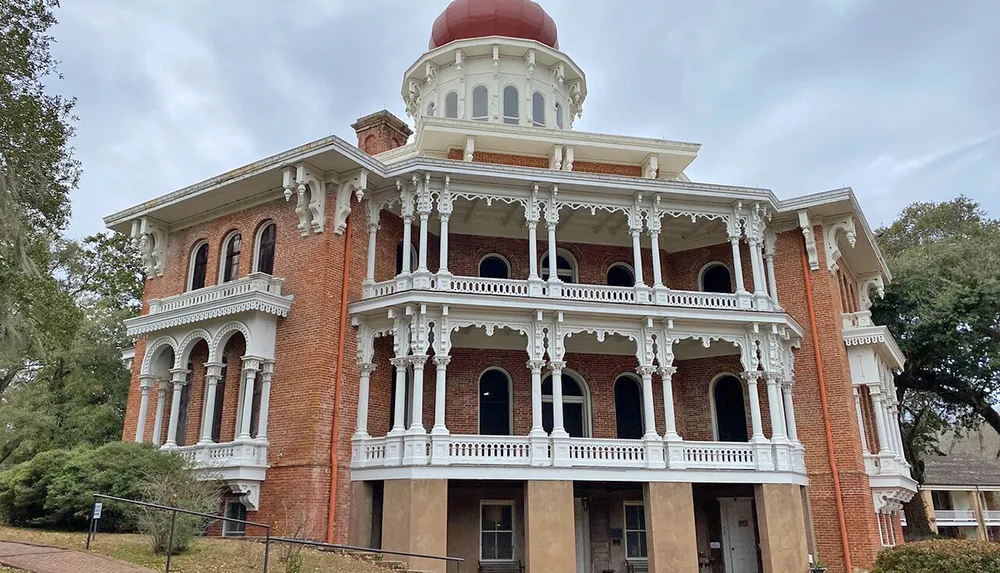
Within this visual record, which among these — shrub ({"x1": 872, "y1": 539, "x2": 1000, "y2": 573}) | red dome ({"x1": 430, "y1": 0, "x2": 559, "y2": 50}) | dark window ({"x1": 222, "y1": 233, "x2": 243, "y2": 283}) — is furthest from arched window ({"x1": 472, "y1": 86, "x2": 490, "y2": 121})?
shrub ({"x1": 872, "y1": 539, "x2": 1000, "y2": 573})

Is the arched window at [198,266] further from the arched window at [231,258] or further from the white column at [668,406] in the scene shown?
the white column at [668,406]

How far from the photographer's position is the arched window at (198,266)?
2095 centimetres

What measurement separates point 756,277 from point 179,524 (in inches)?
574

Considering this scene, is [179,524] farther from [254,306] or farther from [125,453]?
[254,306]

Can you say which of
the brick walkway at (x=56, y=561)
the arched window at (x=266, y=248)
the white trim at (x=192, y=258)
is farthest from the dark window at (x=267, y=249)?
the brick walkway at (x=56, y=561)

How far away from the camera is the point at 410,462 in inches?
647

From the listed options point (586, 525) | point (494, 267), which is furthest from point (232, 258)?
point (586, 525)

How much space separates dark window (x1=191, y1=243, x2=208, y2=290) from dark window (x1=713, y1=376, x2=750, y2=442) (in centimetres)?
1483

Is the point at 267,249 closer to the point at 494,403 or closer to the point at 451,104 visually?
the point at 494,403

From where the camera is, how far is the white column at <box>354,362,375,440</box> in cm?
1773

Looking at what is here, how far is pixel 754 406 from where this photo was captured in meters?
18.4

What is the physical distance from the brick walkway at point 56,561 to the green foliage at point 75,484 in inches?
111

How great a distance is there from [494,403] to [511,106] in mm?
10820

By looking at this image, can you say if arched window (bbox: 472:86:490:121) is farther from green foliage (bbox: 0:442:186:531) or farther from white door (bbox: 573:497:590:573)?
green foliage (bbox: 0:442:186:531)
